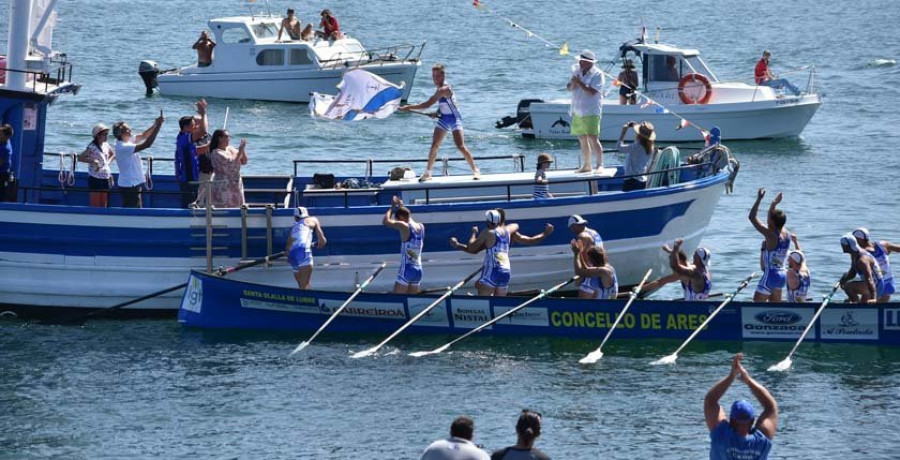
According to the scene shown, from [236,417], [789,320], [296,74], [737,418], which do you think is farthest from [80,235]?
[296,74]

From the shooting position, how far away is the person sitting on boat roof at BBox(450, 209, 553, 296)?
2191 cm

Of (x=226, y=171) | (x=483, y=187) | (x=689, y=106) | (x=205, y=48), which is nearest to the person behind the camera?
(x=226, y=171)

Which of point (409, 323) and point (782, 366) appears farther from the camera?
point (409, 323)

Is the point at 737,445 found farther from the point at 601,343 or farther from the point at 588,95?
the point at 588,95

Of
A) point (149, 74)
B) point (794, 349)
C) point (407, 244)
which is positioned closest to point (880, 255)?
point (794, 349)

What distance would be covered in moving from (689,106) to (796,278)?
17.3 metres


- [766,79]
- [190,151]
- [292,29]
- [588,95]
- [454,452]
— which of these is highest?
[292,29]

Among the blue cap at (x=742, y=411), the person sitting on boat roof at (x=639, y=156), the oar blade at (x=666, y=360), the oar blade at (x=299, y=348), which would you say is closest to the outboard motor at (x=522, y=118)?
the person sitting on boat roof at (x=639, y=156)

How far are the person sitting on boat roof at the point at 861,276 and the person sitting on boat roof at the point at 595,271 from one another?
3.14m

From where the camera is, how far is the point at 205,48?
46.1 m

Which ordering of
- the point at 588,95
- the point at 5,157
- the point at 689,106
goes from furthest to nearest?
the point at 689,106
the point at 588,95
the point at 5,157

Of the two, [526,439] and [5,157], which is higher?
[5,157]

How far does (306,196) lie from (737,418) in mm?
12347

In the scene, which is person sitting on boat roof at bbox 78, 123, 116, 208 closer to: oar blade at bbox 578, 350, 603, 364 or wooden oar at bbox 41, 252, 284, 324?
wooden oar at bbox 41, 252, 284, 324
